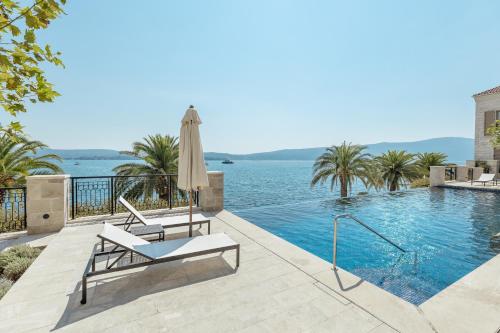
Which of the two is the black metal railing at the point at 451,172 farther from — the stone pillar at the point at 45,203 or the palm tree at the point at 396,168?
the stone pillar at the point at 45,203

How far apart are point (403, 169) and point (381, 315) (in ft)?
63.5

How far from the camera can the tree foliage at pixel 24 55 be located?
185 centimetres

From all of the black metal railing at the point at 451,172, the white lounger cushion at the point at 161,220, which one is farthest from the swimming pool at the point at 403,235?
the black metal railing at the point at 451,172

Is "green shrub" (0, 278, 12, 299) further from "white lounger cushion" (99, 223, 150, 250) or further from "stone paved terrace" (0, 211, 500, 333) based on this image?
"white lounger cushion" (99, 223, 150, 250)

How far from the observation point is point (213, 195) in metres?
7.96

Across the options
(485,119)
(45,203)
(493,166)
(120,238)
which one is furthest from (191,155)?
(485,119)

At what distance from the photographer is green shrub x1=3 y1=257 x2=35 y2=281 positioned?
4.00 m

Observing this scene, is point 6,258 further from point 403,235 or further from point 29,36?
point 403,235

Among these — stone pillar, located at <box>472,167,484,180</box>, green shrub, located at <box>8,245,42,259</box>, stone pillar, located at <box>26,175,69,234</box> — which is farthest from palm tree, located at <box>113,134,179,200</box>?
stone pillar, located at <box>472,167,484,180</box>

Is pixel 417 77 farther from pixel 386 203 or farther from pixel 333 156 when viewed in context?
pixel 386 203

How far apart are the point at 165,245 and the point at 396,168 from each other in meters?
20.2

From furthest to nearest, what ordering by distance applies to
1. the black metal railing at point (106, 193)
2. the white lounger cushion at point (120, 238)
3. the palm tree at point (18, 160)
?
the palm tree at point (18, 160), the black metal railing at point (106, 193), the white lounger cushion at point (120, 238)

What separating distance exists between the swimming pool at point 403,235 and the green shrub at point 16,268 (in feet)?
18.3

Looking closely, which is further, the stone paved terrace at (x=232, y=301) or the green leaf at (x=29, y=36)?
the stone paved terrace at (x=232, y=301)
